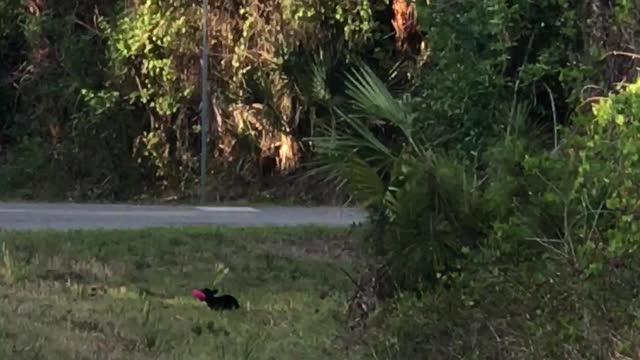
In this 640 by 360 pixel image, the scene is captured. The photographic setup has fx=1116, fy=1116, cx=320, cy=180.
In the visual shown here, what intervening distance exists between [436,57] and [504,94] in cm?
92

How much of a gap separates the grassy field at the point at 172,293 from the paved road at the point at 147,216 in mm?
1687

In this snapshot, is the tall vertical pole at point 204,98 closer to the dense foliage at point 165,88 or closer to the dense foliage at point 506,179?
the dense foliage at point 165,88

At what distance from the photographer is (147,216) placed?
16.9m

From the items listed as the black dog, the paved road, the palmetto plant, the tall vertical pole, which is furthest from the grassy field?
the tall vertical pole

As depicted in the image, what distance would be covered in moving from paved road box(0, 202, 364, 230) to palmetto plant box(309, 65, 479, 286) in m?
5.04

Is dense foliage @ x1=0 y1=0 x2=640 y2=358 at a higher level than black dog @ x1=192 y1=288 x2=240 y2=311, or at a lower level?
higher

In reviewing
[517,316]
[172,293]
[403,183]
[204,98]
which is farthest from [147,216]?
[517,316]

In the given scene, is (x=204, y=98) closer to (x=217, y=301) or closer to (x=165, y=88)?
(x=165, y=88)

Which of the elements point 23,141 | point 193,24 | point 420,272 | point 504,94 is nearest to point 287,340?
point 420,272

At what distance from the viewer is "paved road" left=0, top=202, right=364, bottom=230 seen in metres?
15.3

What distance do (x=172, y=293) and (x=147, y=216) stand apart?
21.2 ft

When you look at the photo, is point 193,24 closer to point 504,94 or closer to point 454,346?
point 504,94

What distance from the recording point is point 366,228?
897 centimetres

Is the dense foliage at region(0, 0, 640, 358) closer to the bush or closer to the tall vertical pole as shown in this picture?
the bush
